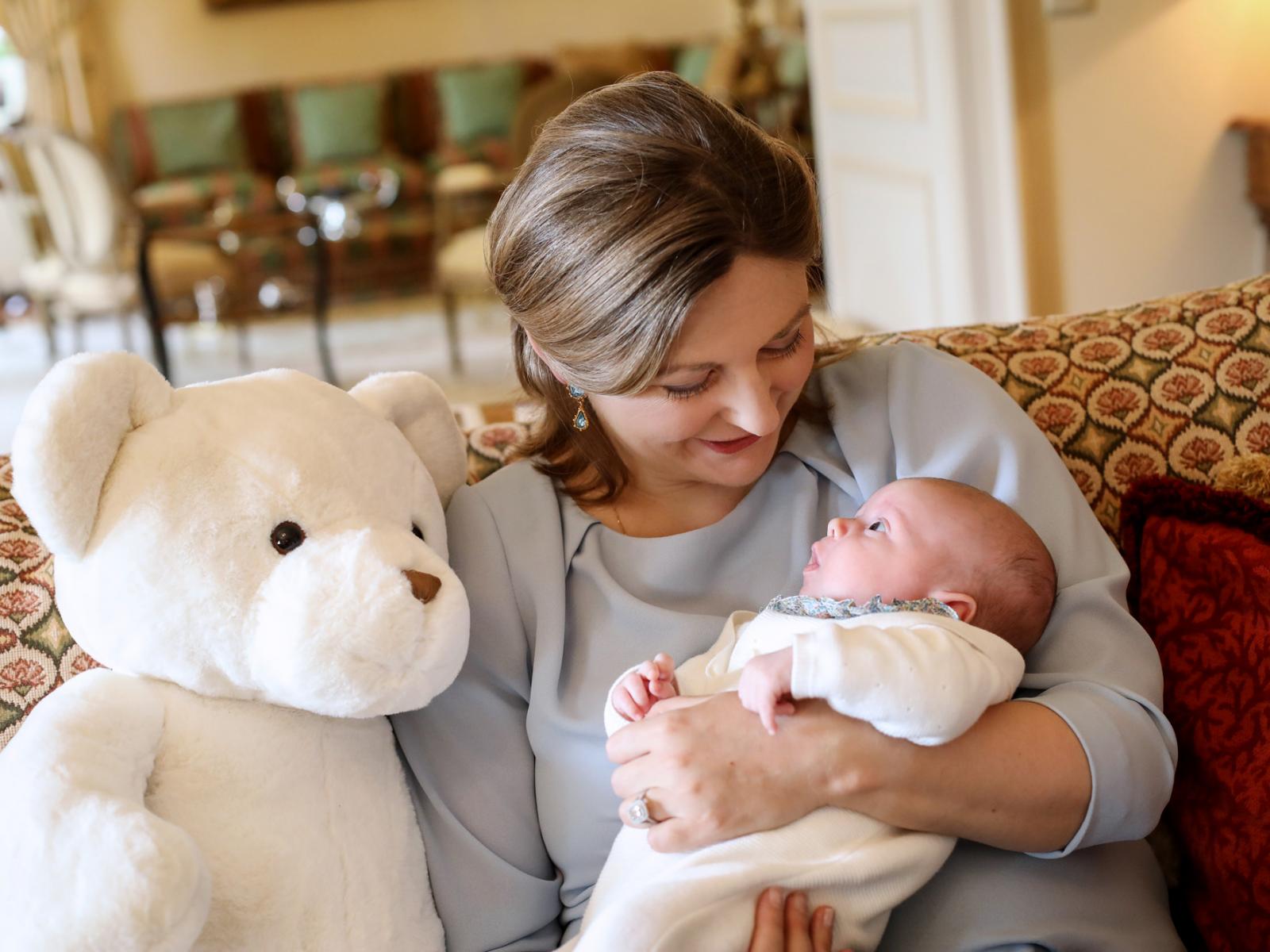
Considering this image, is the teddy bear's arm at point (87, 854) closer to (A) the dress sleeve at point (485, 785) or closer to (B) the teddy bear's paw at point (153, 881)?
(B) the teddy bear's paw at point (153, 881)

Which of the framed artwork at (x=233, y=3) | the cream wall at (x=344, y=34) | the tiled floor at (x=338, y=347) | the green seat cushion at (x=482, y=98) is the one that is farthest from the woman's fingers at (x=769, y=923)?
the framed artwork at (x=233, y=3)

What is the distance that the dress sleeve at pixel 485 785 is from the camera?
4.06 ft

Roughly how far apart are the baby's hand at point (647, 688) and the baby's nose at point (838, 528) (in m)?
0.21

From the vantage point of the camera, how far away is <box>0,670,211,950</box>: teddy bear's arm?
0.91m

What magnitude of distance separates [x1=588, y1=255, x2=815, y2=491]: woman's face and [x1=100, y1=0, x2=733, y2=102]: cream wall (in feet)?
24.0

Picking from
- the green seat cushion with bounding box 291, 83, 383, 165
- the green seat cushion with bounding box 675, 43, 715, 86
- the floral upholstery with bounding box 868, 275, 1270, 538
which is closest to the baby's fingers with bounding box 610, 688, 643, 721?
the floral upholstery with bounding box 868, 275, 1270, 538

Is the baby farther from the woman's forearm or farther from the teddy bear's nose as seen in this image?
the teddy bear's nose

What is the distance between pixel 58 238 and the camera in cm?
527

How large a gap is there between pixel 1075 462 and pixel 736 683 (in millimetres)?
538

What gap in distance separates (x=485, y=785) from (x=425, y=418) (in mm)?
380

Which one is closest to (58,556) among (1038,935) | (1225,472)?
(1038,935)

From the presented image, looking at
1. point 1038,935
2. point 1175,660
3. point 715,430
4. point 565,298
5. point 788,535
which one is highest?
point 565,298

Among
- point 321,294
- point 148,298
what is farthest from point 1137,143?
point 148,298

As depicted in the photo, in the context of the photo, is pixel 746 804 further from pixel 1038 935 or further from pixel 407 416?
pixel 407 416
